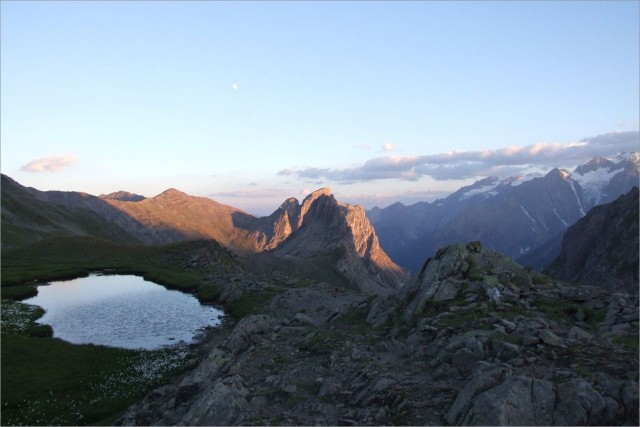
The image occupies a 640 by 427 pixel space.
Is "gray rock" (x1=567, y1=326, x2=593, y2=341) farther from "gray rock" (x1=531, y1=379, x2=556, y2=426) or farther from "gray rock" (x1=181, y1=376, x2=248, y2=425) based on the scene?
"gray rock" (x1=181, y1=376, x2=248, y2=425)

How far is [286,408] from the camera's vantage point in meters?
21.0

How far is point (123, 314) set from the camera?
56156mm

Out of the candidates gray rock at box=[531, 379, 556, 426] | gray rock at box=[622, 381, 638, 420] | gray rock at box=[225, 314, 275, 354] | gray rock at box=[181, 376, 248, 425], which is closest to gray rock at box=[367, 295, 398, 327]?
gray rock at box=[225, 314, 275, 354]

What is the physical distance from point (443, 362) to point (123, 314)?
47871mm

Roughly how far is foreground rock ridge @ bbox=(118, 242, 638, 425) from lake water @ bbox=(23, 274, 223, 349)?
17303 millimetres

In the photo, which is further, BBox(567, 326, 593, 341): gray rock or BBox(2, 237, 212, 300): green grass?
BBox(2, 237, 212, 300): green grass

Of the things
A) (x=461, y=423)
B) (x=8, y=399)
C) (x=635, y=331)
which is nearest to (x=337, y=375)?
(x=461, y=423)

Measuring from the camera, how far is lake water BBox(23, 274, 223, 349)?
4638cm

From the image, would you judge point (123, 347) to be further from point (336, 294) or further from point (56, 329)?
point (336, 294)

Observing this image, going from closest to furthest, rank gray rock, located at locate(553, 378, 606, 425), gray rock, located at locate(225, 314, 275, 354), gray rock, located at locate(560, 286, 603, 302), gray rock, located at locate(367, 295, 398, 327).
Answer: gray rock, located at locate(553, 378, 606, 425), gray rock, located at locate(560, 286, 603, 302), gray rock, located at locate(367, 295, 398, 327), gray rock, located at locate(225, 314, 275, 354)

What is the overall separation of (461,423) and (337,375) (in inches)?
343

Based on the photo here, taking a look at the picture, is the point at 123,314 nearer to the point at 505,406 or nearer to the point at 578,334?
the point at 505,406

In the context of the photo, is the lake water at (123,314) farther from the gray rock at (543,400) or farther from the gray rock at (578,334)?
the gray rock at (543,400)

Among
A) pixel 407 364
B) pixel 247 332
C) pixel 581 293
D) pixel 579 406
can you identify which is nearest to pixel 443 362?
pixel 407 364
